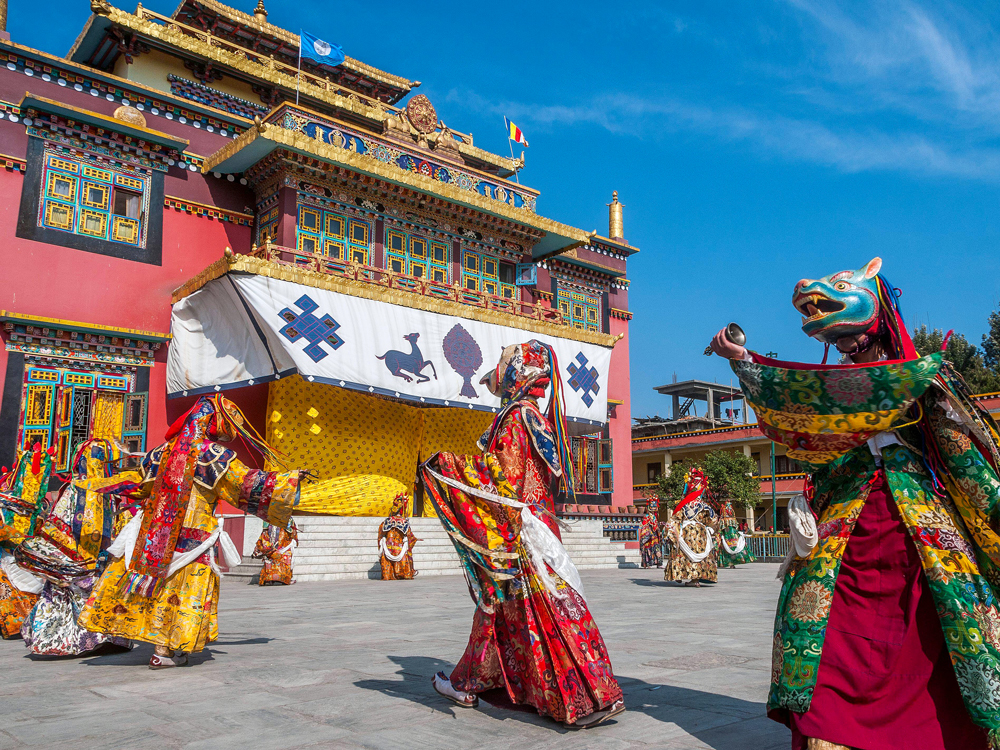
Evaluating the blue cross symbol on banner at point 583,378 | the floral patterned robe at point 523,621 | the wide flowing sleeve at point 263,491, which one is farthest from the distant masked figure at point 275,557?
the blue cross symbol on banner at point 583,378

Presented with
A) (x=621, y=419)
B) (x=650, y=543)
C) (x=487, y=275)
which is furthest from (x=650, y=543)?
(x=487, y=275)

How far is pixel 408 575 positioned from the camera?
14.1 m

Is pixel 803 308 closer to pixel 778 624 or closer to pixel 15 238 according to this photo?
pixel 778 624

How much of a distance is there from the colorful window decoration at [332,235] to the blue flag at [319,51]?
466 cm

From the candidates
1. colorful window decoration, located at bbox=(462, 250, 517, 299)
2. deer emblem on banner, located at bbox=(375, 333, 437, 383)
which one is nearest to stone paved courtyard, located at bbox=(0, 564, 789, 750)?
deer emblem on banner, located at bbox=(375, 333, 437, 383)

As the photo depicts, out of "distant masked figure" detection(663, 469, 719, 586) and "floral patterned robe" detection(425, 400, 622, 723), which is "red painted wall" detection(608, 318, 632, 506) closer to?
"distant masked figure" detection(663, 469, 719, 586)

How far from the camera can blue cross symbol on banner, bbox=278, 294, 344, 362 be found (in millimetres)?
14969

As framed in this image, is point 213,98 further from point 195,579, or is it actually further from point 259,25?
point 195,579

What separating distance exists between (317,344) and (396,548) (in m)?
4.15

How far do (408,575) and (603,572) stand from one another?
15.0 feet

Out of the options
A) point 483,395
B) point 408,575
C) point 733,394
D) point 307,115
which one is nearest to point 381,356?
point 483,395

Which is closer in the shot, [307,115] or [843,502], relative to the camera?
[843,502]

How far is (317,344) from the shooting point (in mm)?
15258

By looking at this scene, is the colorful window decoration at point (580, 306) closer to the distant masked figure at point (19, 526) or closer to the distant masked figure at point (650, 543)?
the distant masked figure at point (650, 543)
